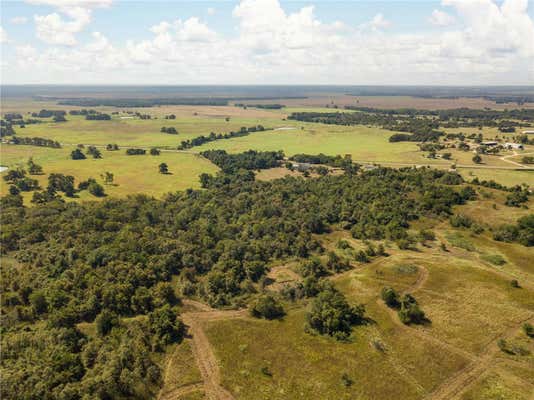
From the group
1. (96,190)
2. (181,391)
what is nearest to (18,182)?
(96,190)

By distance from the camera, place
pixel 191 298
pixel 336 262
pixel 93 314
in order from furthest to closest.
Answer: pixel 336 262, pixel 191 298, pixel 93 314

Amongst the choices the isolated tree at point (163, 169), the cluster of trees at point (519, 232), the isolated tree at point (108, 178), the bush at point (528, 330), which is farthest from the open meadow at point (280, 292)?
the isolated tree at point (163, 169)

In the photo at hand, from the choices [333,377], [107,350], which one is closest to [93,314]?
[107,350]

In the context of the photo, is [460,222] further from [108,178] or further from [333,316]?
[108,178]

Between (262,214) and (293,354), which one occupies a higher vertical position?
(262,214)

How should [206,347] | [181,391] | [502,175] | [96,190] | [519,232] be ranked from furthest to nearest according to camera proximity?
1. [502,175]
2. [96,190]
3. [519,232]
4. [206,347]
5. [181,391]

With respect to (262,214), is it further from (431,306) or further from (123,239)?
(431,306)
